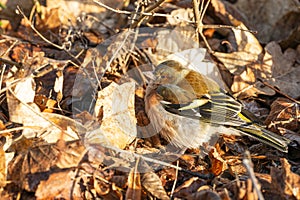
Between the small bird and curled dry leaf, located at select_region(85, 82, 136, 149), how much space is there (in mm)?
234

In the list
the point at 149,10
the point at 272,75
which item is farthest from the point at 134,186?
the point at 272,75

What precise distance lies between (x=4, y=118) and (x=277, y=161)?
8.84 feet

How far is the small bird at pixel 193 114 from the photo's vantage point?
494 centimetres

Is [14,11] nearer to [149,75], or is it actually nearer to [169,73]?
[149,75]

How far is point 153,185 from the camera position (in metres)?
4.01

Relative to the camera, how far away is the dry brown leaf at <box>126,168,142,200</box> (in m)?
3.89

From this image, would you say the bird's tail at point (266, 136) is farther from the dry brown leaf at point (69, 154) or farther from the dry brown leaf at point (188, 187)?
the dry brown leaf at point (69, 154)

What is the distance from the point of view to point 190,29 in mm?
5977

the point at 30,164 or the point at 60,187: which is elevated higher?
the point at 30,164

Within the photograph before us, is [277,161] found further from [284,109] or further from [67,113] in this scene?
[67,113]

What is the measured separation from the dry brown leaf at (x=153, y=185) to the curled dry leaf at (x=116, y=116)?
1.84 feet

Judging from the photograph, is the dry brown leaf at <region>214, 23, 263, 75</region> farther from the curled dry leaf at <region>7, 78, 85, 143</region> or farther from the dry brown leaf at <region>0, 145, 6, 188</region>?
the dry brown leaf at <region>0, 145, 6, 188</region>

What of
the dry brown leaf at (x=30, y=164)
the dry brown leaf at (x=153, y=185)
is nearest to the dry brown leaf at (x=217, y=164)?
the dry brown leaf at (x=153, y=185)

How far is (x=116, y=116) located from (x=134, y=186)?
3.49 ft
